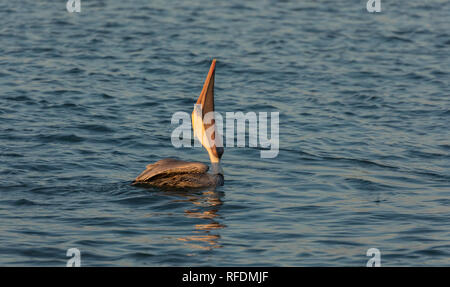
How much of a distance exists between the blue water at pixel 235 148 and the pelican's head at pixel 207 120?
22.0 inches

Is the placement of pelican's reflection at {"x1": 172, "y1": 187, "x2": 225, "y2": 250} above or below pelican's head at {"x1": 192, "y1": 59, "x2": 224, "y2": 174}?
below

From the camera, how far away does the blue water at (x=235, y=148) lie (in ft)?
26.6

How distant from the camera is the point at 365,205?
9.39m

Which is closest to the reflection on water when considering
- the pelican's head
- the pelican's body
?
the pelican's body

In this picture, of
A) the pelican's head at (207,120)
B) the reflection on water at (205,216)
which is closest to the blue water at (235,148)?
the reflection on water at (205,216)

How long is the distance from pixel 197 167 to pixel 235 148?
254 centimetres

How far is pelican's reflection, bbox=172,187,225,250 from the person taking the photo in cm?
800

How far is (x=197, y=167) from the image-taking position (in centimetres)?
941

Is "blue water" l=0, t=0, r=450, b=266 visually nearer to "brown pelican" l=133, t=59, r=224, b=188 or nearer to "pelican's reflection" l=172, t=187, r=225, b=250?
"pelican's reflection" l=172, t=187, r=225, b=250

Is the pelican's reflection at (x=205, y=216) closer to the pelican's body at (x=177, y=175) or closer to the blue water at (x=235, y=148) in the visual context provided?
the blue water at (x=235, y=148)

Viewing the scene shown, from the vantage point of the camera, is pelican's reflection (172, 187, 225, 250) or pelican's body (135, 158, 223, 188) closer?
pelican's reflection (172, 187, 225, 250)

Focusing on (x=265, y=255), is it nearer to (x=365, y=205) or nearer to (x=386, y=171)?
(x=365, y=205)

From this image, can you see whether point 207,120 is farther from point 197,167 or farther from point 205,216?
point 205,216

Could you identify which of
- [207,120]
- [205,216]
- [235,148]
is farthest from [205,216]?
[235,148]
